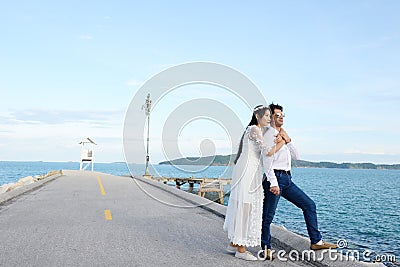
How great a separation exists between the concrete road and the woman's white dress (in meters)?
0.39

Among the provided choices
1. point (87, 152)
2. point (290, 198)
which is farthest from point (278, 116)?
point (87, 152)

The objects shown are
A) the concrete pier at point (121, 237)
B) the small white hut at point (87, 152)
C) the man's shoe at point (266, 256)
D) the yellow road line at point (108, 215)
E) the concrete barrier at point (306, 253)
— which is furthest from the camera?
the small white hut at point (87, 152)

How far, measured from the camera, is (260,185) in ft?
20.3

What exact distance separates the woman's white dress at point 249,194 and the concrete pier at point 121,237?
391mm

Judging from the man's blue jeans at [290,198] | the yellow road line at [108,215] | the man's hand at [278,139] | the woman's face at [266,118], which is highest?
the woman's face at [266,118]

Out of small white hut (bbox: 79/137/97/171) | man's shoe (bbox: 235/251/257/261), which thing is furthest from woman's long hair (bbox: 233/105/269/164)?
small white hut (bbox: 79/137/97/171)

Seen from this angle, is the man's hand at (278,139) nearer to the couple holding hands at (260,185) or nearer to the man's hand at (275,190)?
the couple holding hands at (260,185)

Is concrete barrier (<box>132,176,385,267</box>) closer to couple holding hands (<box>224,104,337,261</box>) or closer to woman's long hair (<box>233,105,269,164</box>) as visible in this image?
couple holding hands (<box>224,104,337,261</box>)

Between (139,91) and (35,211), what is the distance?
4184mm

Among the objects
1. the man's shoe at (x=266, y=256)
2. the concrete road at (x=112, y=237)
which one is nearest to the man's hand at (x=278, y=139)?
the man's shoe at (x=266, y=256)

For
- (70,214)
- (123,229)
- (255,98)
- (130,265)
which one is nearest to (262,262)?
(130,265)

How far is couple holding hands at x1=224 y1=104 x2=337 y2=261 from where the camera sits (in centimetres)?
609

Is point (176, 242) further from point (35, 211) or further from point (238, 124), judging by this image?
point (35, 211)

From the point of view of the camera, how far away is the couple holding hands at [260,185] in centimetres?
609
